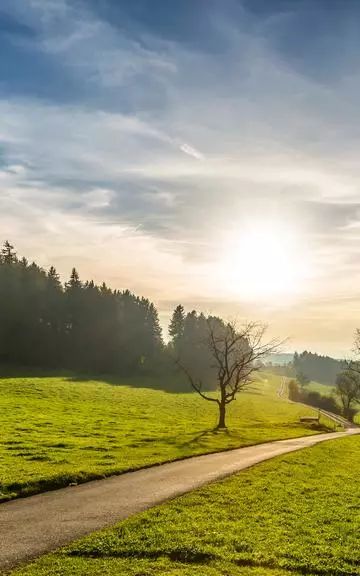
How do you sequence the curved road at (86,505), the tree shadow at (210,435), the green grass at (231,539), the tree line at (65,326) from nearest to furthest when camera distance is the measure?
1. the green grass at (231,539)
2. the curved road at (86,505)
3. the tree shadow at (210,435)
4. the tree line at (65,326)

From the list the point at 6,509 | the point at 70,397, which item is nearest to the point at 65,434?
the point at 6,509

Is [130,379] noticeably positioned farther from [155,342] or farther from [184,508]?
[184,508]

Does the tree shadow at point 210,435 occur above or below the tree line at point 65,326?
below

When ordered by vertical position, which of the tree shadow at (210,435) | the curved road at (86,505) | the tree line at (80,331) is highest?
the tree line at (80,331)

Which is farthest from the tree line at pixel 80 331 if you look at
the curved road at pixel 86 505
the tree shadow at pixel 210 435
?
the curved road at pixel 86 505

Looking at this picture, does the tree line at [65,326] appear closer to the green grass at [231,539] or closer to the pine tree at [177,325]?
the pine tree at [177,325]

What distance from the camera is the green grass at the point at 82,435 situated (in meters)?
24.0

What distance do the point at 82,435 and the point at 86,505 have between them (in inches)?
915

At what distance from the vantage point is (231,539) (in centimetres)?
1511

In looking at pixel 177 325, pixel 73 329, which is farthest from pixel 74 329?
pixel 177 325

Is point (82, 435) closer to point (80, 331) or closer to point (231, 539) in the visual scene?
point (231, 539)

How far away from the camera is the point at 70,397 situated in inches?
3034

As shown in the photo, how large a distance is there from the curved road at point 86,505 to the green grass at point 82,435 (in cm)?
137

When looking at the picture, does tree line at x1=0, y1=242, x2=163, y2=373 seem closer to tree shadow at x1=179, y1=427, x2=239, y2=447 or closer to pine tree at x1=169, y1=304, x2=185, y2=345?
pine tree at x1=169, y1=304, x2=185, y2=345
